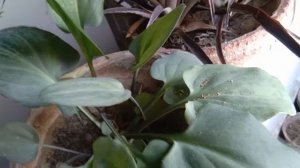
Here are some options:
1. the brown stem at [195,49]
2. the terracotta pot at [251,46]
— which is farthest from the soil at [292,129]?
the brown stem at [195,49]

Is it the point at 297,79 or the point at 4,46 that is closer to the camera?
the point at 4,46

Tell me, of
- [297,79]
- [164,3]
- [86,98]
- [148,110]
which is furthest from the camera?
[297,79]

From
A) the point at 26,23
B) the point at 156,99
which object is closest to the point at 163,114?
the point at 156,99

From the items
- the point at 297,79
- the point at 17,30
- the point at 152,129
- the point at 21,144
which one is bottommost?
the point at 297,79

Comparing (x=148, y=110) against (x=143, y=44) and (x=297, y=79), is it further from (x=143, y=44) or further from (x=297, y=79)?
(x=297, y=79)

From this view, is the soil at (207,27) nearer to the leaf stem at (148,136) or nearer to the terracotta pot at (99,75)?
the terracotta pot at (99,75)

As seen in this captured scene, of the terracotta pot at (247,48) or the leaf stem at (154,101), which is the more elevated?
the leaf stem at (154,101)

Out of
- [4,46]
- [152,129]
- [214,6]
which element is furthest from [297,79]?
[4,46]
